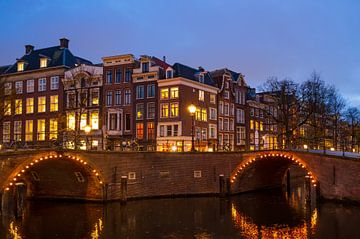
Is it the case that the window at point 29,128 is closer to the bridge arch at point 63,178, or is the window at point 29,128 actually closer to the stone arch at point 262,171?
the bridge arch at point 63,178

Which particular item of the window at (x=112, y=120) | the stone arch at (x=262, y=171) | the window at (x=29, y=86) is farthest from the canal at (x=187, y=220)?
the window at (x=29, y=86)

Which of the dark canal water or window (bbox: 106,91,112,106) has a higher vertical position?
window (bbox: 106,91,112,106)

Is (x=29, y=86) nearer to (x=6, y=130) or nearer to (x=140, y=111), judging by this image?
(x=6, y=130)

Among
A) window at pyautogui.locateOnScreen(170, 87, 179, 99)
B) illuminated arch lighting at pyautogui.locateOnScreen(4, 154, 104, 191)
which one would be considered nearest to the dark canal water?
illuminated arch lighting at pyautogui.locateOnScreen(4, 154, 104, 191)

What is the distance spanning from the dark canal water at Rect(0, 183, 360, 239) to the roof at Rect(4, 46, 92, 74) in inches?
1004

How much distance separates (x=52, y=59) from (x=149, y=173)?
28168 millimetres

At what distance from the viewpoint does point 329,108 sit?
50.6 metres

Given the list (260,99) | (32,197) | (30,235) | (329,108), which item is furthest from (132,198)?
(260,99)

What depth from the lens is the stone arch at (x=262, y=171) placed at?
3392cm

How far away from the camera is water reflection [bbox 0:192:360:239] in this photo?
2036 cm

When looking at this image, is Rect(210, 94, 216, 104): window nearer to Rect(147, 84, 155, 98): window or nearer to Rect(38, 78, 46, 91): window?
Rect(147, 84, 155, 98): window

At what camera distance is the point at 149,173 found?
32125 millimetres

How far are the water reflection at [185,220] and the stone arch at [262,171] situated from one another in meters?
3.75

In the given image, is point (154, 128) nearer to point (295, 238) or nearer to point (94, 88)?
point (94, 88)
